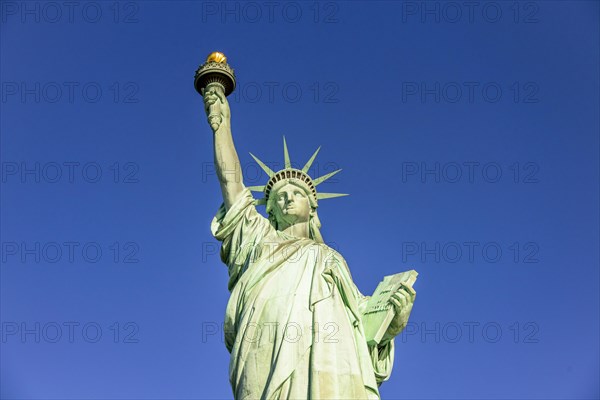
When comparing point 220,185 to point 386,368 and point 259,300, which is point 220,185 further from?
point 386,368

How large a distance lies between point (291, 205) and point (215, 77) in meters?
2.72

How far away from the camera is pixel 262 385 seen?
15438 mm

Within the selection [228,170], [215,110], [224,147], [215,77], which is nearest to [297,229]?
[228,170]

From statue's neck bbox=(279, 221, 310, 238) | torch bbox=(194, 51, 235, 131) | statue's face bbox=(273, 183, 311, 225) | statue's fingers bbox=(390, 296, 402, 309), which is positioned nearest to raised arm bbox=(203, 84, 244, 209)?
torch bbox=(194, 51, 235, 131)

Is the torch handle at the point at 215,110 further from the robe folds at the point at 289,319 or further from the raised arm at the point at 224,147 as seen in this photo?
the robe folds at the point at 289,319

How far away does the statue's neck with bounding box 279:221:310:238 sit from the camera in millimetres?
18453

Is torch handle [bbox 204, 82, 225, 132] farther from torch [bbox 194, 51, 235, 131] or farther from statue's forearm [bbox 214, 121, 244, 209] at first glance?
statue's forearm [bbox 214, 121, 244, 209]

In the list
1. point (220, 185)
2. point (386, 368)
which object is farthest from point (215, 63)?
point (386, 368)

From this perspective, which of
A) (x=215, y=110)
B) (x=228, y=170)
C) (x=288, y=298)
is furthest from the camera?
(x=215, y=110)

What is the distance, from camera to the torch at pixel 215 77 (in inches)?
732

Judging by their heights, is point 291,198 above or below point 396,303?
above

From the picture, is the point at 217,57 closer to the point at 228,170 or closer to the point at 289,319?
the point at 228,170

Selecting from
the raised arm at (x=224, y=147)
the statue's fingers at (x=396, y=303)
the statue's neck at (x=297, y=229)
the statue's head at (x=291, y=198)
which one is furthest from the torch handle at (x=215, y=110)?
the statue's fingers at (x=396, y=303)

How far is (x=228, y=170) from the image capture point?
58.9ft
